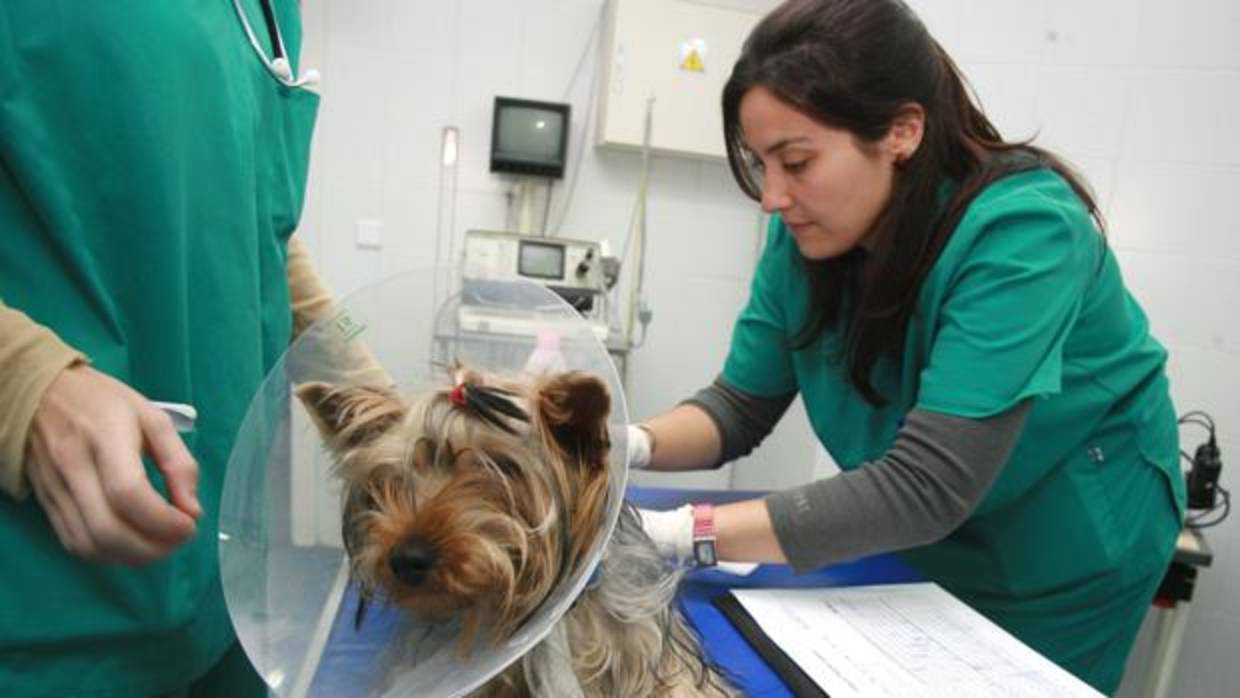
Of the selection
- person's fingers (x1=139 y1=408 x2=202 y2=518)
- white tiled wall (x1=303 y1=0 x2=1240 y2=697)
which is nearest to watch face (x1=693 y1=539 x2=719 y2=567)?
person's fingers (x1=139 y1=408 x2=202 y2=518)

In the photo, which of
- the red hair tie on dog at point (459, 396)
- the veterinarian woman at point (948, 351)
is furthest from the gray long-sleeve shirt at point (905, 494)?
the red hair tie on dog at point (459, 396)

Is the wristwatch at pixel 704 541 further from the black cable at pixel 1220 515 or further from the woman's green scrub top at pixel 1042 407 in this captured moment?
the black cable at pixel 1220 515

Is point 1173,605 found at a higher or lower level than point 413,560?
lower

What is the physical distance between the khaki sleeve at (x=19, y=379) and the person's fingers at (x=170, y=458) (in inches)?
2.8

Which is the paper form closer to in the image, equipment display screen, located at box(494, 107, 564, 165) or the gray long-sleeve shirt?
the gray long-sleeve shirt

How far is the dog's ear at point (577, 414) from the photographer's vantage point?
0.76 metres

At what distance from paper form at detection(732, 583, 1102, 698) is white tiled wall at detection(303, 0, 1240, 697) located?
4.96ft

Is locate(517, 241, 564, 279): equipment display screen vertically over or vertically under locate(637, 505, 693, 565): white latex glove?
over

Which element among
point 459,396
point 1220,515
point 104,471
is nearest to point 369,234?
point 459,396

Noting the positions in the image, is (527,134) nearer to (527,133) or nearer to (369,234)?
(527,133)

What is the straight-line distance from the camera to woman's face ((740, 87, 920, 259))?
3.90 feet

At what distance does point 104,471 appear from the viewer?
532 mm

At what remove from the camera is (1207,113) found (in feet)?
7.07

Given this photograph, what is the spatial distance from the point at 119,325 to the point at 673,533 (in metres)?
0.78
